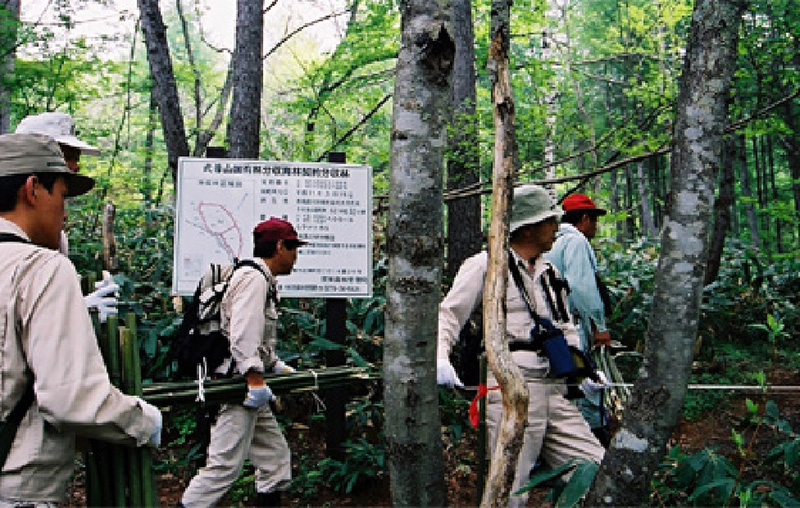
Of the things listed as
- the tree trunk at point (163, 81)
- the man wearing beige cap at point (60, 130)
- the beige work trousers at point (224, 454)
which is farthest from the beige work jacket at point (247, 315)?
the tree trunk at point (163, 81)

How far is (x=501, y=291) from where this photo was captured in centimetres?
279

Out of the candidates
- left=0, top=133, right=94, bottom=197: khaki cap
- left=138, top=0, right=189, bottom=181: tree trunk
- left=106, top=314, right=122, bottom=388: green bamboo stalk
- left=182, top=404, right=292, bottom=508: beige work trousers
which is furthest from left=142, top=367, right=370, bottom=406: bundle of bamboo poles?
left=138, top=0, right=189, bottom=181: tree trunk

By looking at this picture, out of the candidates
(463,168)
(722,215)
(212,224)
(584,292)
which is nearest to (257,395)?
(212,224)

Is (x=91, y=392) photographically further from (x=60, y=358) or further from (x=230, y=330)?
(x=230, y=330)

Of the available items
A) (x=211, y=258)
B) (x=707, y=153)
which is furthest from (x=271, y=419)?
(x=707, y=153)

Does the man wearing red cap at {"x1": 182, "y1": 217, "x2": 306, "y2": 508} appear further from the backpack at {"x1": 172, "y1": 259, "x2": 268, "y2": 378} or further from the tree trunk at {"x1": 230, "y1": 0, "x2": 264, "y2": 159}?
the tree trunk at {"x1": 230, "y1": 0, "x2": 264, "y2": 159}

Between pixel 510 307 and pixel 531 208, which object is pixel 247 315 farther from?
pixel 531 208

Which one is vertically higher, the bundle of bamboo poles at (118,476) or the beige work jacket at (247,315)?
the beige work jacket at (247,315)

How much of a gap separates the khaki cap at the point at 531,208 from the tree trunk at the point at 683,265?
1.02 meters

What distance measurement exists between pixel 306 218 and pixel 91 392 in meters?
3.66

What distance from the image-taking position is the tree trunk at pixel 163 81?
7805mm

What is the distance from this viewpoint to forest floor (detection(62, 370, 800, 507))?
5.61 metres

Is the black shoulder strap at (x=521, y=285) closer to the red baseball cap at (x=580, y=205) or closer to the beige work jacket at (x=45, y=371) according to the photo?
the red baseball cap at (x=580, y=205)

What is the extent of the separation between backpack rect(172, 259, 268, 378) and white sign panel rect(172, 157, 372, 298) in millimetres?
964
